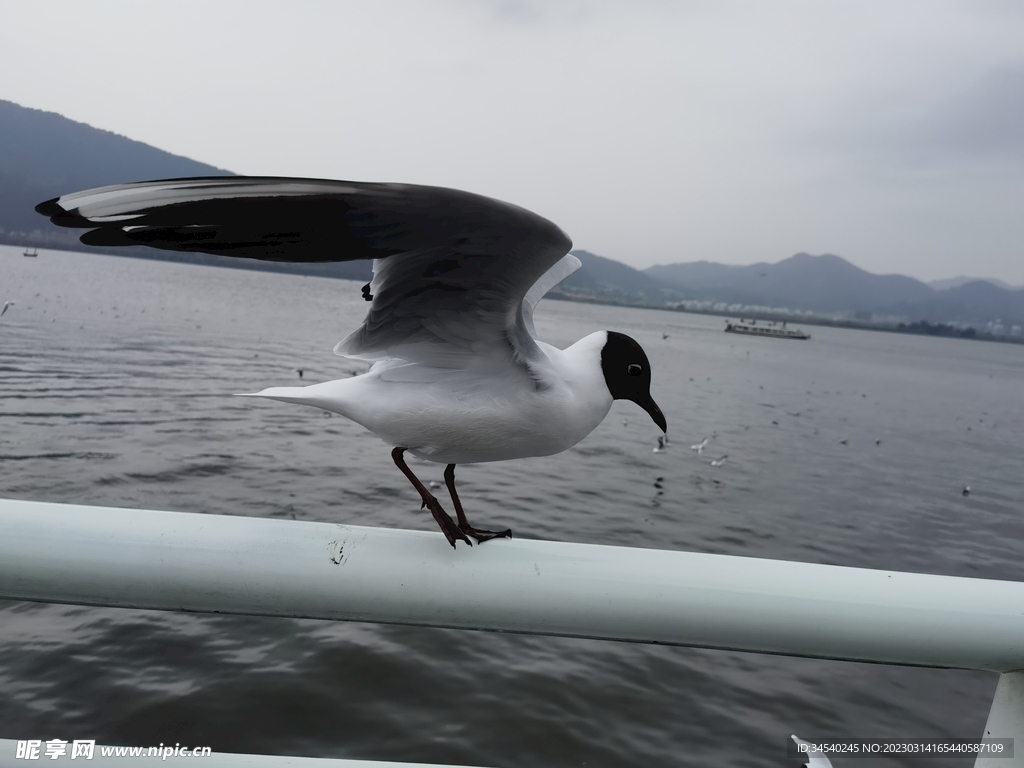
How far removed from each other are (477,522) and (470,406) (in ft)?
25.6

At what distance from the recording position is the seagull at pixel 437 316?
1.34 m

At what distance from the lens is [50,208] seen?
1.14 metres

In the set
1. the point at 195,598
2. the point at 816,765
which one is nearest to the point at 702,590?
the point at 195,598

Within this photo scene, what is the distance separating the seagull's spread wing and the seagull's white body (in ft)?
0.22

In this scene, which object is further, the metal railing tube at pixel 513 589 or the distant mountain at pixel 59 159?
the distant mountain at pixel 59 159

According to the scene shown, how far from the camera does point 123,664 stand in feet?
18.7

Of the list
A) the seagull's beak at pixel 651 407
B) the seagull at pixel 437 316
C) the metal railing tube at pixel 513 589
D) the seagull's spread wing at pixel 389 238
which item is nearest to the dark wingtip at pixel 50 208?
the seagull's spread wing at pixel 389 238

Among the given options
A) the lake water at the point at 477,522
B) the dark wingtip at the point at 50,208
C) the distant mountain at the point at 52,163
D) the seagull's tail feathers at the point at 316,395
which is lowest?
the lake water at the point at 477,522

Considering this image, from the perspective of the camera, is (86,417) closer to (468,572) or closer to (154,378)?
(154,378)

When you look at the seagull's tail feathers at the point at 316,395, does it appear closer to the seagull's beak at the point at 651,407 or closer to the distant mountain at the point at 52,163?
the seagull's beak at the point at 651,407

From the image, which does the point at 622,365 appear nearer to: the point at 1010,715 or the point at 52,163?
the point at 1010,715

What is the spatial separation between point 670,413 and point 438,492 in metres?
13.8

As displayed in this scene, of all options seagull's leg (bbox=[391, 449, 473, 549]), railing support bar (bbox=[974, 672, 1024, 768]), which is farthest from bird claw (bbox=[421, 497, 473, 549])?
railing support bar (bbox=[974, 672, 1024, 768])

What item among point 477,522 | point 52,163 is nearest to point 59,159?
point 52,163
